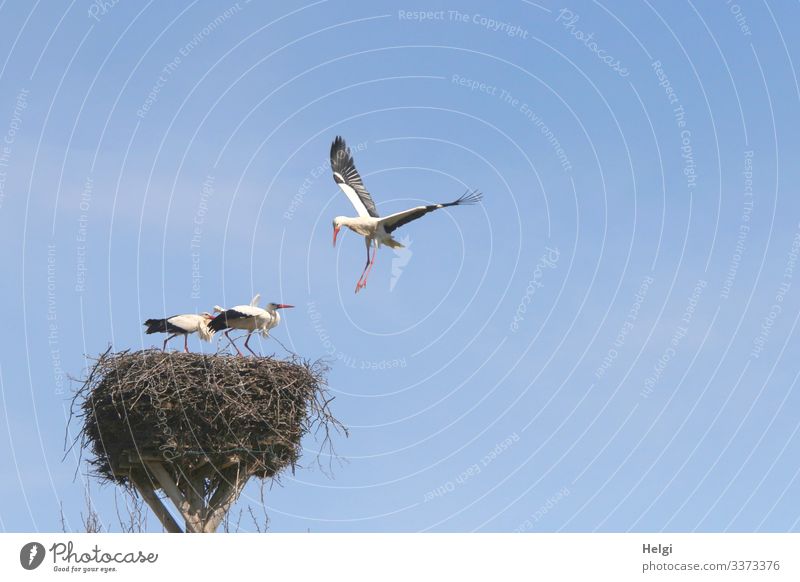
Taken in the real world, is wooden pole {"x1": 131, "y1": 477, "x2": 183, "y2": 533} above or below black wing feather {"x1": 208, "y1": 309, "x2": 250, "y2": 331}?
below

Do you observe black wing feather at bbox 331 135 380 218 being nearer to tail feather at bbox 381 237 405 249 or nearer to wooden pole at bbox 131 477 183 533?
tail feather at bbox 381 237 405 249

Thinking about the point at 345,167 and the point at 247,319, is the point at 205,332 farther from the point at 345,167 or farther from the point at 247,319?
the point at 345,167

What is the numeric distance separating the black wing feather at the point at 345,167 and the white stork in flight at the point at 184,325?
12.3 ft

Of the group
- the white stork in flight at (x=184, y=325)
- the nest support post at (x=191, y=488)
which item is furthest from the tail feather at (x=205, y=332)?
the nest support post at (x=191, y=488)

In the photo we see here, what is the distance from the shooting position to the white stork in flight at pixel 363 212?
24622 millimetres

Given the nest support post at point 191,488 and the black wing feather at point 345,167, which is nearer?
the nest support post at point 191,488

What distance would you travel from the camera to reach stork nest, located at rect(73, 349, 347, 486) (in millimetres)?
22594

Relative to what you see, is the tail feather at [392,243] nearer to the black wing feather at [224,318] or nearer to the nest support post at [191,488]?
the black wing feather at [224,318]

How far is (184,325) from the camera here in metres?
26.2

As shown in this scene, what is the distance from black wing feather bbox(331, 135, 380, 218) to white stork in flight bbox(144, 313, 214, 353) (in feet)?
12.3

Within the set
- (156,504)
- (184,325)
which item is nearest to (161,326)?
(184,325)

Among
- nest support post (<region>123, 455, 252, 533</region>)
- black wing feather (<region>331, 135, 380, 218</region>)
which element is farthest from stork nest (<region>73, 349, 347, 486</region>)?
black wing feather (<region>331, 135, 380, 218</region>)

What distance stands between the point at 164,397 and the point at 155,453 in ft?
3.33
